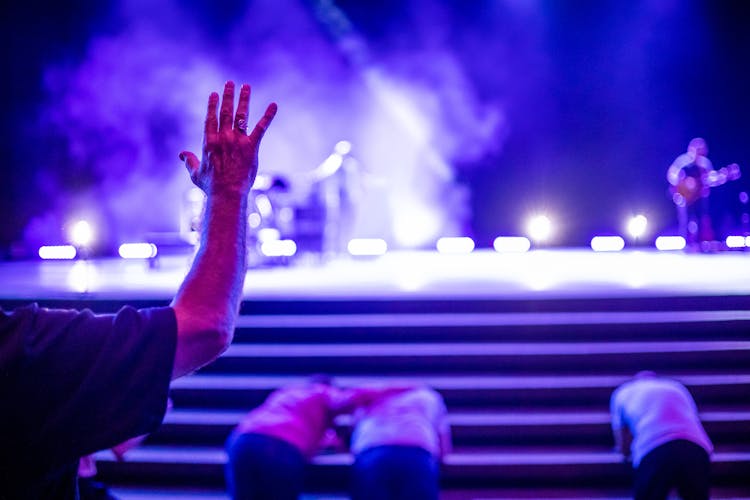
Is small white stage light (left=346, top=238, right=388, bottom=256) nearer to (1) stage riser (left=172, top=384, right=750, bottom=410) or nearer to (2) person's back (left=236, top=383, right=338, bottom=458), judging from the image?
(1) stage riser (left=172, top=384, right=750, bottom=410)

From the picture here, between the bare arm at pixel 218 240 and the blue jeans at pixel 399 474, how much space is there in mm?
1793

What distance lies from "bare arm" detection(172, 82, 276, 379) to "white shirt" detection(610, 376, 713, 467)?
233 cm

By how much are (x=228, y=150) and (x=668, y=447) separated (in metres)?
2.35

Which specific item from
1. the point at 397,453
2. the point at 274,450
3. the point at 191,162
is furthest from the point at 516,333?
the point at 191,162

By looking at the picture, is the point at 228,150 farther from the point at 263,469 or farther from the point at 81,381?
the point at 263,469

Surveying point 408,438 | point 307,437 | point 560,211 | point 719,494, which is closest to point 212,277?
point 408,438

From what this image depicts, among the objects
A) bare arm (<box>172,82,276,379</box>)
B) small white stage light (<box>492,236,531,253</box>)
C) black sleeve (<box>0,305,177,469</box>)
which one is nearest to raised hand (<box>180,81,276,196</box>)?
bare arm (<box>172,82,276,379</box>)

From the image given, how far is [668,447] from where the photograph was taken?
2.58 meters

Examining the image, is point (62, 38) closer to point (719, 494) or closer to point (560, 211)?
point (560, 211)

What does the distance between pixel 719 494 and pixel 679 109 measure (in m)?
9.44

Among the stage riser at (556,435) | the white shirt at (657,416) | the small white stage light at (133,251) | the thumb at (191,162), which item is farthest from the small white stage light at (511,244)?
the thumb at (191,162)

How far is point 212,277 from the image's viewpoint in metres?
0.82

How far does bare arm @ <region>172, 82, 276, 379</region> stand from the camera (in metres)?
0.77

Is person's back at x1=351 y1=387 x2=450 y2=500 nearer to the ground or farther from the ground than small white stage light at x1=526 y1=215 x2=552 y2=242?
nearer to the ground
